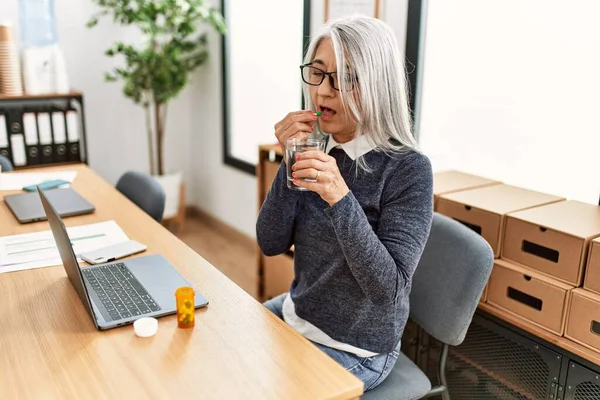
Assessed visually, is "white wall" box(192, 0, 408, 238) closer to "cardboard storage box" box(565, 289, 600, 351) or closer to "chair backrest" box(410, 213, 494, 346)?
"chair backrest" box(410, 213, 494, 346)

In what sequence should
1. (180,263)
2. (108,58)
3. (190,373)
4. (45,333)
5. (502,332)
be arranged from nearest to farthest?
1. (190,373)
2. (45,333)
3. (180,263)
4. (502,332)
5. (108,58)

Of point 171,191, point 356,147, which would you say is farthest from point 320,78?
point 171,191

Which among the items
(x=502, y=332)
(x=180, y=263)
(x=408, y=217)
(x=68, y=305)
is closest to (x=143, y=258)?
(x=180, y=263)

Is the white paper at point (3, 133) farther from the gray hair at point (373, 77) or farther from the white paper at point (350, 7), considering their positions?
the gray hair at point (373, 77)

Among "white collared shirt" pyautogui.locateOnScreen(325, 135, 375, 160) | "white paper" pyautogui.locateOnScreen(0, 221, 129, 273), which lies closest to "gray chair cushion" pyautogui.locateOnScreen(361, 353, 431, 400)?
"white collared shirt" pyautogui.locateOnScreen(325, 135, 375, 160)

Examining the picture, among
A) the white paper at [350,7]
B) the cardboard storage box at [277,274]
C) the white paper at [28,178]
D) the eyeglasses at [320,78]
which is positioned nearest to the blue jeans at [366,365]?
the eyeglasses at [320,78]

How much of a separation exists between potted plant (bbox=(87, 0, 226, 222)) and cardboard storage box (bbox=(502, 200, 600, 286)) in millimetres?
2383

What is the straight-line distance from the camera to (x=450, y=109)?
8.25 feet

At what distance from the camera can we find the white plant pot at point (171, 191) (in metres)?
3.98

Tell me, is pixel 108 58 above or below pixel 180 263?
above

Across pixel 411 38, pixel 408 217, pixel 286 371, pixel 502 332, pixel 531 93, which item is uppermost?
pixel 411 38

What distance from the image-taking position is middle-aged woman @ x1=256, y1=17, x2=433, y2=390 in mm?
1320

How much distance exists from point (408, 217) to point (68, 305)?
0.83 meters

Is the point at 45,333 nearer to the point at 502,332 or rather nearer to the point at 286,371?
the point at 286,371
